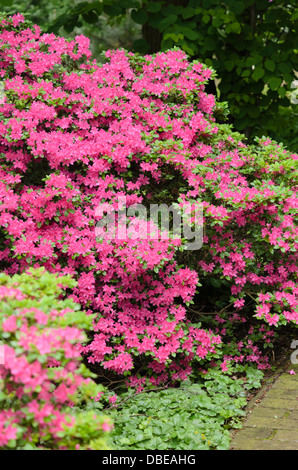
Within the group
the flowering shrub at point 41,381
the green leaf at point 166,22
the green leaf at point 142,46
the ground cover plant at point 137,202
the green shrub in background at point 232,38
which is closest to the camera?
the flowering shrub at point 41,381

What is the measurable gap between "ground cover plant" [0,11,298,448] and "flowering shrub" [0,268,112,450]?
142 cm

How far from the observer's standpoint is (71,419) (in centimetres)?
245

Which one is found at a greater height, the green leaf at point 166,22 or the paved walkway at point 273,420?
the green leaf at point 166,22

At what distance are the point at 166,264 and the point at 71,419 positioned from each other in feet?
6.35

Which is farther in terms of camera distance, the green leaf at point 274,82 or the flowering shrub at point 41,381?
the green leaf at point 274,82

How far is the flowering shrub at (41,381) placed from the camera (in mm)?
2352

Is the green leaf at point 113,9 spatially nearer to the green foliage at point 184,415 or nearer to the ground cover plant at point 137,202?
the ground cover plant at point 137,202

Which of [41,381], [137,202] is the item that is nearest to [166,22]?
[137,202]

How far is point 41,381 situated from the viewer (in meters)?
2.34

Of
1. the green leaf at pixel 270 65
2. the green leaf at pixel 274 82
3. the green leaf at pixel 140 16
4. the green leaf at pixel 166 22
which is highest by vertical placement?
the green leaf at pixel 140 16

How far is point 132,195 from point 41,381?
7.00ft

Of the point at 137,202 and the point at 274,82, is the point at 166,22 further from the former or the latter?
the point at 137,202

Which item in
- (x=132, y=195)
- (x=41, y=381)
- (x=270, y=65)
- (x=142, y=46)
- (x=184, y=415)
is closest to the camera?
(x=41, y=381)

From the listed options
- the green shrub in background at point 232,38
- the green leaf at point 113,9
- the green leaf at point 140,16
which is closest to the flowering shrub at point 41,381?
the green shrub in background at point 232,38
